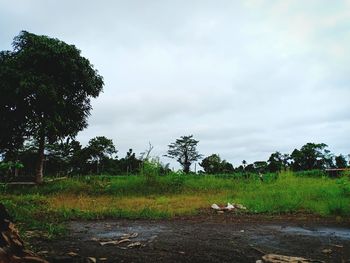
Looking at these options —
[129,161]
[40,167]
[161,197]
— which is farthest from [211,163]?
[161,197]

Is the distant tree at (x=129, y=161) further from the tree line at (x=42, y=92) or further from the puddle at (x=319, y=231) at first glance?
the puddle at (x=319, y=231)

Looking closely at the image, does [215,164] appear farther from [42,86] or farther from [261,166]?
[42,86]

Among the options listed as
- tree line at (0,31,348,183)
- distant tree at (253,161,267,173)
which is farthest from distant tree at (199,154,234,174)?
tree line at (0,31,348,183)

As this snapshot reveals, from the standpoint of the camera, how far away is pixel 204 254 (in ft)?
16.8

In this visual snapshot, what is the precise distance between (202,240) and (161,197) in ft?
28.0

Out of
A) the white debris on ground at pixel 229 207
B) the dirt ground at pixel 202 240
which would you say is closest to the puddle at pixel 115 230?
the dirt ground at pixel 202 240

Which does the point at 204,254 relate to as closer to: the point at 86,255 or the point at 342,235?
the point at 86,255

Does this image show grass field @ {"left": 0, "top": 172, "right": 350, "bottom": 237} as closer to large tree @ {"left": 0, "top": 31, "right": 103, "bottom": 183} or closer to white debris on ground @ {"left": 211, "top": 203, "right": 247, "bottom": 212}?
white debris on ground @ {"left": 211, "top": 203, "right": 247, "bottom": 212}

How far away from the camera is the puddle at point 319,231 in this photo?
279 inches

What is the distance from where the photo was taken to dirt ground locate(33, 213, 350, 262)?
498cm

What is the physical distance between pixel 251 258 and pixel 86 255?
234cm

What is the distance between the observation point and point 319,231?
763 centimetres

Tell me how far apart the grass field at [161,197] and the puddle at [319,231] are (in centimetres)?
248

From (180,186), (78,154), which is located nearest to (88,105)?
(180,186)
